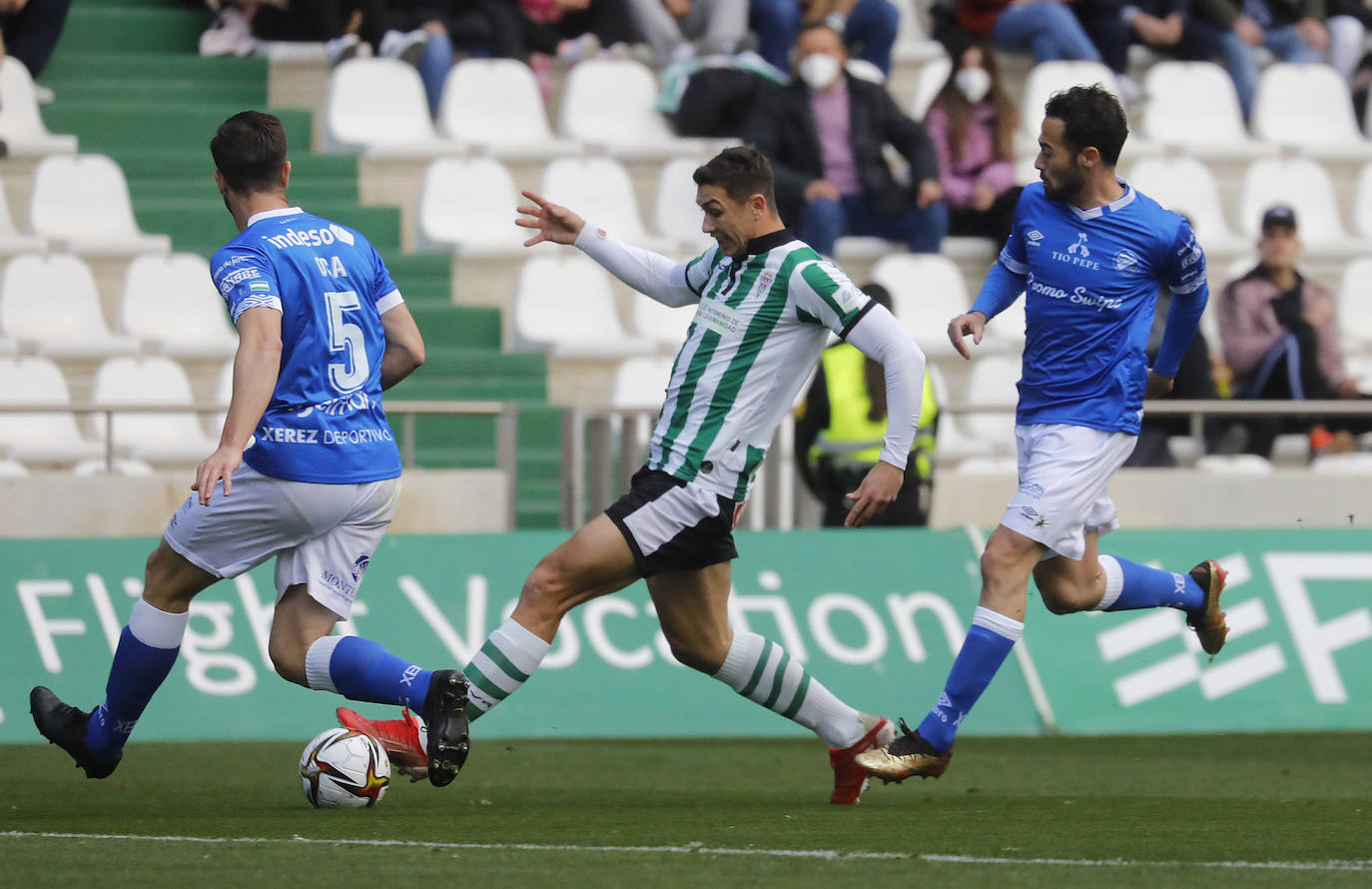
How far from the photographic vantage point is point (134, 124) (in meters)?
13.9

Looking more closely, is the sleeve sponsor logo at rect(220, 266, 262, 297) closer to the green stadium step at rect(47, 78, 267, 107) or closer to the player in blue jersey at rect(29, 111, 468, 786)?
the player in blue jersey at rect(29, 111, 468, 786)

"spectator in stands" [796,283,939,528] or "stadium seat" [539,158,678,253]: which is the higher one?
"stadium seat" [539,158,678,253]

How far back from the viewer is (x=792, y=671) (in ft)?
22.1

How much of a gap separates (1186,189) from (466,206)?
5.10 meters

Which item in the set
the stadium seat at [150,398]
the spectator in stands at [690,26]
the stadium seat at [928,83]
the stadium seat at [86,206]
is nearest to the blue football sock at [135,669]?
the stadium seat at [150,398]

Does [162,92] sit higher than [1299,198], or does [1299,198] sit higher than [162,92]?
[162,92]

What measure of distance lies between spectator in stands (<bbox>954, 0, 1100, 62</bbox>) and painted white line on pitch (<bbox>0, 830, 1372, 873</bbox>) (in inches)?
432

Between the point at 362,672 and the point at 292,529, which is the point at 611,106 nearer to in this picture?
the point at 292,529

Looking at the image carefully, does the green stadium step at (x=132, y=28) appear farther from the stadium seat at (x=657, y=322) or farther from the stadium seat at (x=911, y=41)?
the stadium seat at (x=911, y=41)

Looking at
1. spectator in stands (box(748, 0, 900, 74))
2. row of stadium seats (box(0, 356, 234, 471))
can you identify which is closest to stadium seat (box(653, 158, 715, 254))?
spectator in stands (box(748, 0, 900, 74))

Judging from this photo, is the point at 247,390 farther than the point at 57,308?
No

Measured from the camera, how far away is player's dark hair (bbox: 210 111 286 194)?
20.4ft

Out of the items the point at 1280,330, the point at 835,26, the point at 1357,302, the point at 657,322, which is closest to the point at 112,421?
the point at 657,322

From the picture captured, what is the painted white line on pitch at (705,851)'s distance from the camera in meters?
5.06
